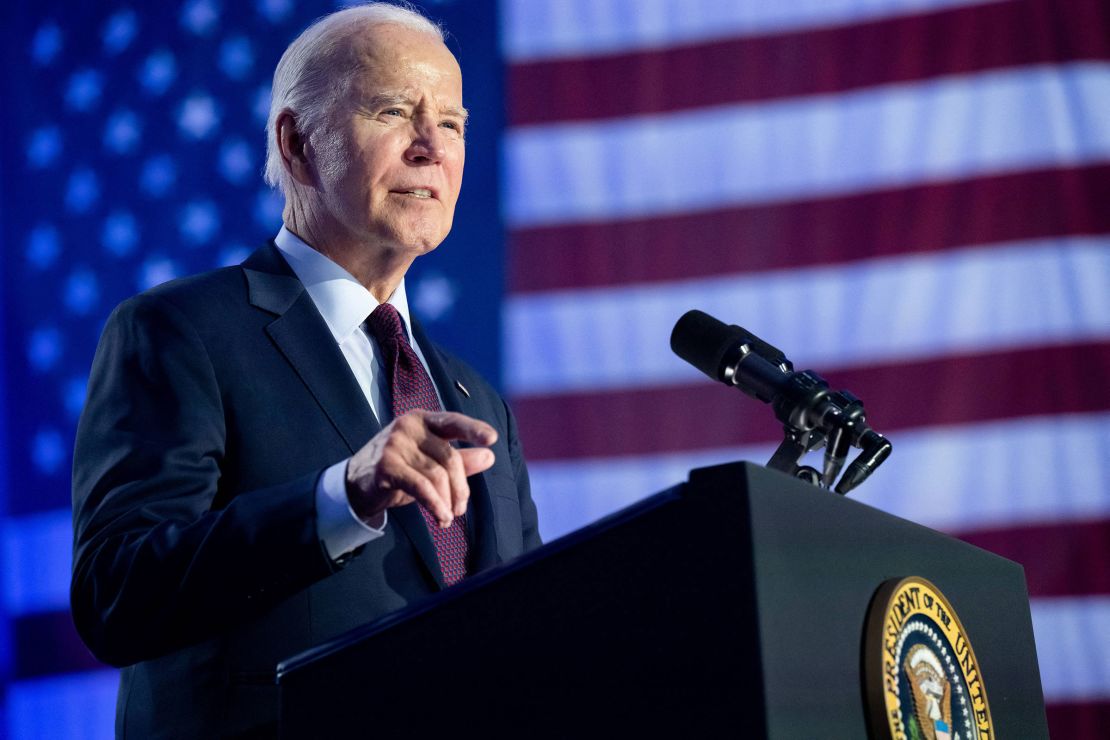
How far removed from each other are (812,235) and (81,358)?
203 cm

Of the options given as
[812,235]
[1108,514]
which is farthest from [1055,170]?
[1108,514]

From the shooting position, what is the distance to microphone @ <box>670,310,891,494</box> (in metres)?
1.13

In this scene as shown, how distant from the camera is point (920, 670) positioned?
883mm

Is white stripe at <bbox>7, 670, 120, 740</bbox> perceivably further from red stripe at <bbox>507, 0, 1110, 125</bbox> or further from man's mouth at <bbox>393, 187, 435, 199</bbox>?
man's mouth at <bbox>393, 187, 435, 199</bbox>

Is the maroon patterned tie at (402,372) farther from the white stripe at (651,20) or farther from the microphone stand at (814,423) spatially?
the white stripe at (651,20)

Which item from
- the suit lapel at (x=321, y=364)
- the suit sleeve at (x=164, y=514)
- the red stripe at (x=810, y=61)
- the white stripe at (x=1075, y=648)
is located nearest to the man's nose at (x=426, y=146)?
the suit lapel at (x=321, y=364)

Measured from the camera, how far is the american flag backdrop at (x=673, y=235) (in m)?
2.80

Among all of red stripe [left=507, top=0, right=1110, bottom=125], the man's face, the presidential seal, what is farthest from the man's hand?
red stripe [left=507, top=0, right=1110, bottom=125]

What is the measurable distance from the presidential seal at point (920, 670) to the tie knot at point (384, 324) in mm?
829

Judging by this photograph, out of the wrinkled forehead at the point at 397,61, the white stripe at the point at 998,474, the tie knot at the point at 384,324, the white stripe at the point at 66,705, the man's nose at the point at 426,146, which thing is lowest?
the white stripe at the point at 66,705

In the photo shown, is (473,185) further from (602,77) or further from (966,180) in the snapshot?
(966,180)

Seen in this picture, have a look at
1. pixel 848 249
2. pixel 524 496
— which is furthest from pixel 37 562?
pixel 848 249

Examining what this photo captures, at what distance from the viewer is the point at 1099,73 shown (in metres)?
2.88

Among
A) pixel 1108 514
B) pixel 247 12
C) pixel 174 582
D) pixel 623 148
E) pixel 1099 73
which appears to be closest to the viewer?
pixel 174 582
